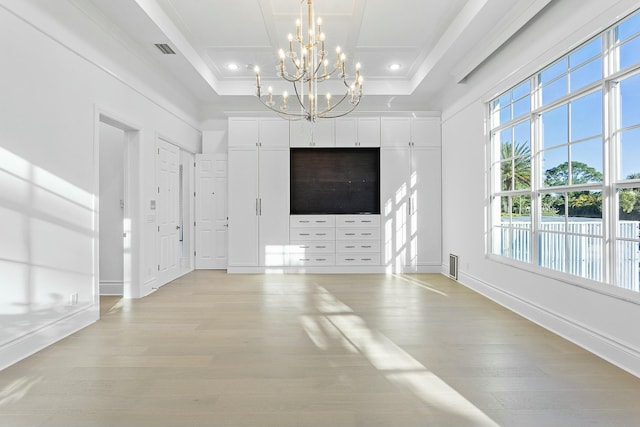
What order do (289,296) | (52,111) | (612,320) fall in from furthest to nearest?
(289,296), (52,111), (612,320)

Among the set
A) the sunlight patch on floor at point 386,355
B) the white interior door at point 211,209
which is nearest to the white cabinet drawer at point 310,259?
the white interior door at point 211,209

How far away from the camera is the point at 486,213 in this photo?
4699 mm

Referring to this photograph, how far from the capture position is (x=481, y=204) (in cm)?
482

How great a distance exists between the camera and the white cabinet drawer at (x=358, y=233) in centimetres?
639

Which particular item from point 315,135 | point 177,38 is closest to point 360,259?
point 315,135

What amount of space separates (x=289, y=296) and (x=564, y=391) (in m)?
3.13

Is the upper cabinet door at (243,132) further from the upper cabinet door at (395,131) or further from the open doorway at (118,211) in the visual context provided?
the upper cabinet door at (395,131)

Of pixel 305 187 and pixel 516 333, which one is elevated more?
pixel 305 187

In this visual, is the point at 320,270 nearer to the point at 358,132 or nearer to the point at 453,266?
the point at 453,266

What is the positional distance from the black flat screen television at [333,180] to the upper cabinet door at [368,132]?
0.24 meters

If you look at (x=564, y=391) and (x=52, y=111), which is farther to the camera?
(x=52, y=111)

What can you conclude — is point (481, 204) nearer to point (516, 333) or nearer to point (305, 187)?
point (516, 333)

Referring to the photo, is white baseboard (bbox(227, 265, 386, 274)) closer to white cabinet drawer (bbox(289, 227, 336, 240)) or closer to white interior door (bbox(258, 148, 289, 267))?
white interior door (bbox(258, 148, 289, 267))

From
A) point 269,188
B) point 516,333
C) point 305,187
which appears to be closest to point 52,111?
point 269,188
